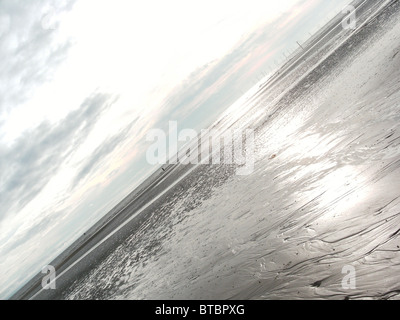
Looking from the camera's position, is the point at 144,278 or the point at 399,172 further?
the point at 144,278

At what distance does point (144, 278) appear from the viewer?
1891cm

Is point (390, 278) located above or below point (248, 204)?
below

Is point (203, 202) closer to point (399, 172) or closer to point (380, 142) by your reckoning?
point (380, 142)

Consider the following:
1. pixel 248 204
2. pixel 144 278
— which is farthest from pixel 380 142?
pixel 144 278

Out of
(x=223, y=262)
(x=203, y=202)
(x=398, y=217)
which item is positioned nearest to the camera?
(x=398, y=217)

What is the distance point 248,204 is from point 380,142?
8.00 meters
